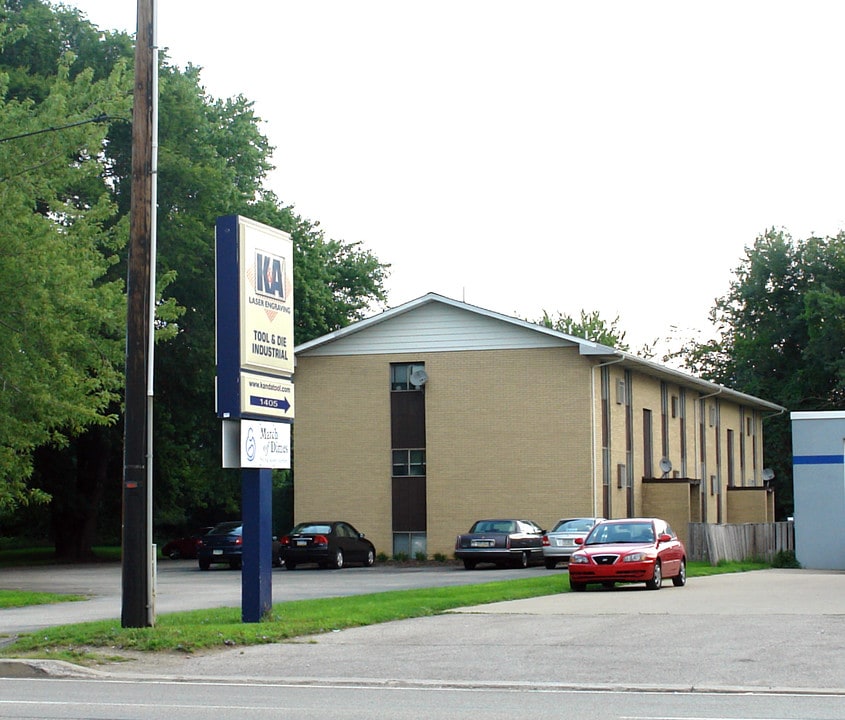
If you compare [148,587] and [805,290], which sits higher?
[805,290]

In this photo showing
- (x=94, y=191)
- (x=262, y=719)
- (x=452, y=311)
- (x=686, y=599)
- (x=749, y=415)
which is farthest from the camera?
(x=749, y=415)

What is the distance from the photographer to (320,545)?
39.1 meters

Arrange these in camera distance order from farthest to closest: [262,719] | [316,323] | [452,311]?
[316,323], [452,311], [262,719]

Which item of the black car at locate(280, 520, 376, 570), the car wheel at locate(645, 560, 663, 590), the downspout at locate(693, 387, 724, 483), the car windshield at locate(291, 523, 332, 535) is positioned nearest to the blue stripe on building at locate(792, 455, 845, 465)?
the downspout at locate(693, 387, 724, 483)

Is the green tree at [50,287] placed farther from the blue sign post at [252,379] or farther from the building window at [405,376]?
the building window at [405,376]

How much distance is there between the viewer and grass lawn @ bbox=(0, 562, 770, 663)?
15703 mm

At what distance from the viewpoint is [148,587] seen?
1664cm

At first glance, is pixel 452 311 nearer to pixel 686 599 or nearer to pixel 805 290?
pixel 686 599

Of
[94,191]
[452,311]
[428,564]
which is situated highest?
[94,191]

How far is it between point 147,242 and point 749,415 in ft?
170

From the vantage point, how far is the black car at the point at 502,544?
37500mm

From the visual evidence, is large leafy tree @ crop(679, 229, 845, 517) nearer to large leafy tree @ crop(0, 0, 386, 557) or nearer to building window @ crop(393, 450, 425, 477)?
large leafy tree @ crop(0, 0, 386, 557)

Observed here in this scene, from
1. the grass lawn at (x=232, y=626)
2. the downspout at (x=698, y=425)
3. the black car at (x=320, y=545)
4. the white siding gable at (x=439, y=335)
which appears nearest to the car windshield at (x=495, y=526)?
the black car at (x=320, y=545)

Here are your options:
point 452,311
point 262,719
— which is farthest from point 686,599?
point 452,311
